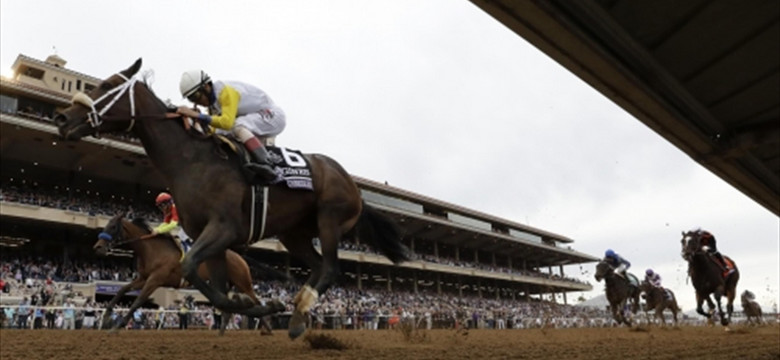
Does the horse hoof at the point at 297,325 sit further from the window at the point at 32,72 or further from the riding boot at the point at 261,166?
the window at the point at 32,72

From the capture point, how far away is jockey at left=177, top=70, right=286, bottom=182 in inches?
167

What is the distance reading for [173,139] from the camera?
427 cm

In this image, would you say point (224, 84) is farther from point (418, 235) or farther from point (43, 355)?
point (418, 235)

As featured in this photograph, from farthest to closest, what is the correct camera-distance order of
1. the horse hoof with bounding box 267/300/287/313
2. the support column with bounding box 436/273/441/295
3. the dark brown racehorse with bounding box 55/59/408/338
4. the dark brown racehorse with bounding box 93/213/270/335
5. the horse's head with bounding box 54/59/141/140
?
1. the support column with bounding box 436/273/441/295
2. the dark brown racehorse with bounding box 93/213/270/335
3. the horse hoof with bounding box 267/300/287/313
4. the horse's head with bounding box 54/59/141/140
5. the dark brown racehorse with bounding box 55/59/408/338

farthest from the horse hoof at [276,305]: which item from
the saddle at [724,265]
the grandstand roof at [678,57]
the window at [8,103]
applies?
the window at [8,103]

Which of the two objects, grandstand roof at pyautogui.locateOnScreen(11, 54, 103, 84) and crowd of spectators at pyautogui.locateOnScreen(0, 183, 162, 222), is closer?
crowd of spectators at pyautogui.locateOnScreen(0, 183, 162, 222)

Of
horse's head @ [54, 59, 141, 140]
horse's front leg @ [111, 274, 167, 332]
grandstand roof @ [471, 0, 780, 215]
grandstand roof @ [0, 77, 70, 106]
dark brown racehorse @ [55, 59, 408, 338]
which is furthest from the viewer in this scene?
grandstand roof @ [0, 77, 70, 106]

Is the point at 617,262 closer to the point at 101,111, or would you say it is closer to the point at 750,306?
the point at 750,306

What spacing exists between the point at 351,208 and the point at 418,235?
43937 mm

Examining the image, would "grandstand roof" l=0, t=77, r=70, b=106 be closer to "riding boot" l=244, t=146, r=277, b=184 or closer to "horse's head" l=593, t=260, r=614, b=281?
"horse's head" l=593, t=260, r=614, b=281

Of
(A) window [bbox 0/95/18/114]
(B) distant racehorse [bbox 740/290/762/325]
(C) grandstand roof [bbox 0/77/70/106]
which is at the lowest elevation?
(B) distant racehorse [bbox 740/290/762/325]

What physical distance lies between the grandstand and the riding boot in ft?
59.4

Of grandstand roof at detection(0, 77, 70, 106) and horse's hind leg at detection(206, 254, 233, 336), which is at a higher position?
grandstand roof at detection(0, 77, 70, 106)

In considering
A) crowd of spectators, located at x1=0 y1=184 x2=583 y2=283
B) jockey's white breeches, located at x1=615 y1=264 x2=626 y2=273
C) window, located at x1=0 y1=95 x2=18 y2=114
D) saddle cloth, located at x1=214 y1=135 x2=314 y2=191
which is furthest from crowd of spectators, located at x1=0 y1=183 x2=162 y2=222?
saddle cloth, located at x1=214 y1=135 x2=314 y2=191
